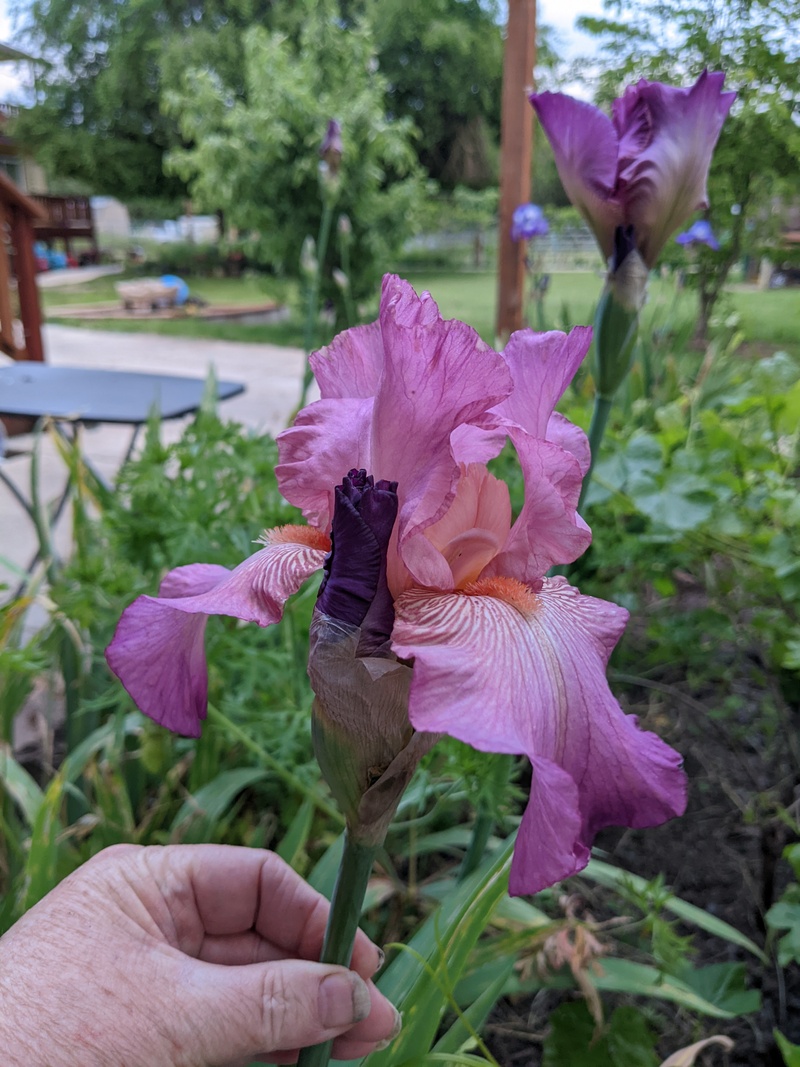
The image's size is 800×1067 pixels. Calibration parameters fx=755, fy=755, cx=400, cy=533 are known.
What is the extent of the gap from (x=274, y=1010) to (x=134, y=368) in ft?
21.9

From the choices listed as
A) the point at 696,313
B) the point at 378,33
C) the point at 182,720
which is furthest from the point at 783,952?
the point at 378,33

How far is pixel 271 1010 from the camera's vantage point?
515 mm

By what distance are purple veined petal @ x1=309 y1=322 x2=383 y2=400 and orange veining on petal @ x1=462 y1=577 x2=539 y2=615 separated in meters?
0.15

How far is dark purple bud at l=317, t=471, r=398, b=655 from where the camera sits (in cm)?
39

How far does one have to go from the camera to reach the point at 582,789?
1.27 ft

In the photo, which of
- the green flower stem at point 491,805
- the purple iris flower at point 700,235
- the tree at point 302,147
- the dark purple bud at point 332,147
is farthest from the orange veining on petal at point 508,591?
the tree at point 302,147

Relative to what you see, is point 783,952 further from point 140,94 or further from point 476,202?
point 140,94

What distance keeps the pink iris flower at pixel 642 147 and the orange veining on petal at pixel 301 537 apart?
548 millimetres

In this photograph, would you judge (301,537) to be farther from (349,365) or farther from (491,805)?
(491,805)

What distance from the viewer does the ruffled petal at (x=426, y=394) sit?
1.42 feet

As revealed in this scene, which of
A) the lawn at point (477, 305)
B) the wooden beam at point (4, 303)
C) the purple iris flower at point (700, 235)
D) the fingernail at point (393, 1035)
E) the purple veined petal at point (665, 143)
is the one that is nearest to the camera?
the fingernail at point (393, 1035)

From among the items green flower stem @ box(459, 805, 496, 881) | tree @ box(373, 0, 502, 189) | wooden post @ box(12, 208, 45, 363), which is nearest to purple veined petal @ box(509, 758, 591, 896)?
green flower stem @ box(459, 805, 496, 881)

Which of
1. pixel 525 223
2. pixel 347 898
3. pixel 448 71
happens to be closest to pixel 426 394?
pixel 347 898

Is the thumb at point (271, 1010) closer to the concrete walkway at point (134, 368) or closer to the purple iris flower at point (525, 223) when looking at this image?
the concrete walkway at point (134, 368)
